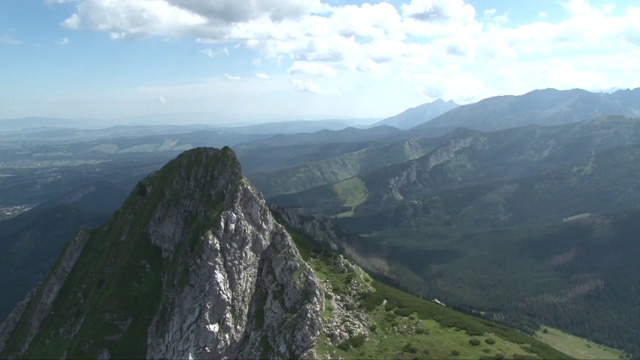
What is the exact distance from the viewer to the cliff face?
4631 inches

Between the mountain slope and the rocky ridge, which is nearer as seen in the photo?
the mountain slope

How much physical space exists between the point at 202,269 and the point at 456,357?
67140 millimetres

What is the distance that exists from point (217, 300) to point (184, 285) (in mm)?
12374

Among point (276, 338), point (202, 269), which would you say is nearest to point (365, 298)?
point (276, 338)

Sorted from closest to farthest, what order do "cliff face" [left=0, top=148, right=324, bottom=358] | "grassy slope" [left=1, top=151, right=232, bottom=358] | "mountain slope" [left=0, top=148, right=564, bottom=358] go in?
"mountain slope" [left=0, top=148, right=564, bottom=358], "cliff face" [left=0, top=148, right=324, bottom=358], "grassy slope" [left=1, top=151, right=232, bottom=358]

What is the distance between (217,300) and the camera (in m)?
120

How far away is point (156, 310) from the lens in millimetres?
134375

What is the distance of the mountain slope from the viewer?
372ft

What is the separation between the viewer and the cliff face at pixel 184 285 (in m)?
118

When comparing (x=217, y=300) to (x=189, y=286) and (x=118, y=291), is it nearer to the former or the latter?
(x=189, y=286)

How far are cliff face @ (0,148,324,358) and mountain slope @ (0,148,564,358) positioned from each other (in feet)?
1.12

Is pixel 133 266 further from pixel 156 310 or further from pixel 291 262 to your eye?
pixel 291 262

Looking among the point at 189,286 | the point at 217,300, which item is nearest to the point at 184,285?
the point at 189,286

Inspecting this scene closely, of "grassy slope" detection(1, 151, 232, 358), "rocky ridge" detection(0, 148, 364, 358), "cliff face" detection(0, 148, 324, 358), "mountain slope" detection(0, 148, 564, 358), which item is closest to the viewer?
"mountain slope" detection(0, 148, 564, 358)
